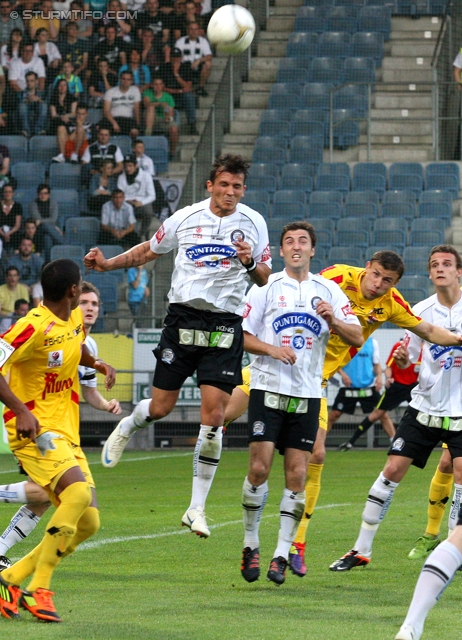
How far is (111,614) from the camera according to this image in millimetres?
6457

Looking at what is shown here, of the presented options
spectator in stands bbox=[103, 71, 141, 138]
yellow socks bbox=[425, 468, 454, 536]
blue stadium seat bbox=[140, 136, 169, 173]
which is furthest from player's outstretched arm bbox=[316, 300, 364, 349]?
spectator in stands bbox=[103, 71, 141, 138]

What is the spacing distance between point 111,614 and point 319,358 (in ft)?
7.71

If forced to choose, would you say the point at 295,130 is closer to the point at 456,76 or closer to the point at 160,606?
the point at 456,76

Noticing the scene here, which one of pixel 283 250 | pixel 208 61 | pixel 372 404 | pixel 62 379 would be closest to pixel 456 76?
pixel 208 61

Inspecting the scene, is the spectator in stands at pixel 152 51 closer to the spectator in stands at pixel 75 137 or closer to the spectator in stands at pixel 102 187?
the spectator in stands at pixel 75 137

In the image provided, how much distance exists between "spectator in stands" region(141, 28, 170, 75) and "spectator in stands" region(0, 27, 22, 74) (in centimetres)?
272

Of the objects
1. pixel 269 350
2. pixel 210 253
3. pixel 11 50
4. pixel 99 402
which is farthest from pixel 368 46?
pixel 269 350

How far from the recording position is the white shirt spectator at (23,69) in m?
24.0

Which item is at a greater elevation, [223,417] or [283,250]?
[283,250]

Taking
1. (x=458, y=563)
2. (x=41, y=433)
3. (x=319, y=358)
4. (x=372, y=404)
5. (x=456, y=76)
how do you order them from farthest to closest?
(x=456, y=76) → (x=372, y=404) → (x=319, y=358) → (x=41, y=433) → (x=458, y=563)

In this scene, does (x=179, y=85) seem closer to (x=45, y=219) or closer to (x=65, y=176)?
(x=65, y=176)

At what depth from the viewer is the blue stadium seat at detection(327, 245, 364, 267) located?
21.2 meters

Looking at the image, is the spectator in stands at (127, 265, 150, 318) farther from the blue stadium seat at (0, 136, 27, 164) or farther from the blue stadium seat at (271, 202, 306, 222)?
the blue stadium seat at (0, 136, 27, 164)

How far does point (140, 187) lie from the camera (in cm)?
2177
